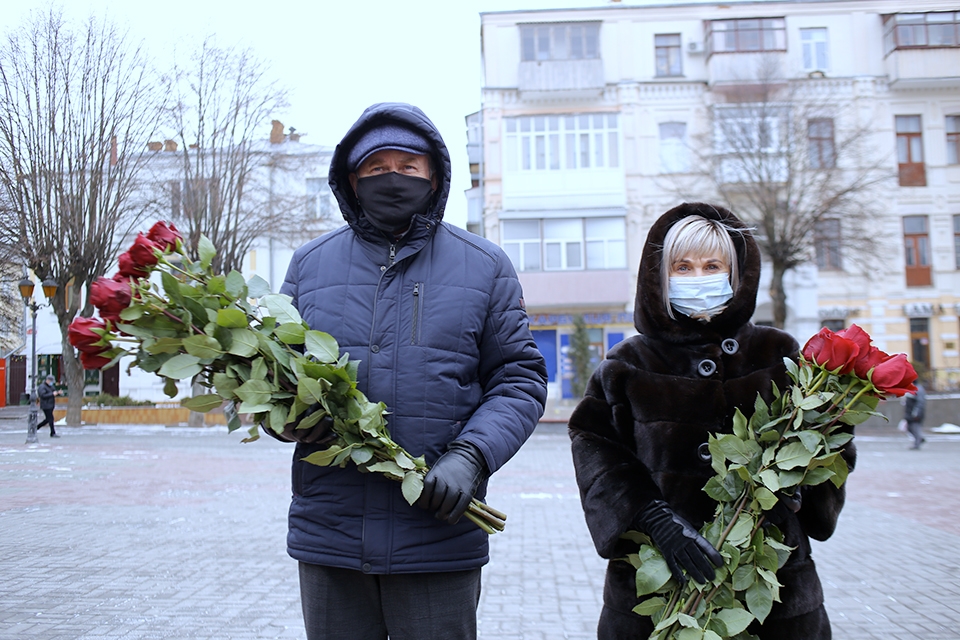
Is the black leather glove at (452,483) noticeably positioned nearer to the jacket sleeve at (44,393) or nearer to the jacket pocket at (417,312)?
the jacket pocket at (417,312)

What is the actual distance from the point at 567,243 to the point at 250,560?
25.0 meters

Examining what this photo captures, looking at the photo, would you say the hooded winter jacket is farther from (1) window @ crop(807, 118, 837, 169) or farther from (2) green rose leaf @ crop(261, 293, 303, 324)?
(1) window @ crop(807, 118, 837, 169)

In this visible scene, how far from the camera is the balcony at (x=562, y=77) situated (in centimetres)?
3047

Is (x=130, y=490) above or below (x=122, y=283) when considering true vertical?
below

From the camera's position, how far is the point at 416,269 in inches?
96.9

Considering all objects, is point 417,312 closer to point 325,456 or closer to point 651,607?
point 325,456

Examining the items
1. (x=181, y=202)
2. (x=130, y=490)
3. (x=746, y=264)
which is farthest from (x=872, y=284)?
(x=746, y=264)

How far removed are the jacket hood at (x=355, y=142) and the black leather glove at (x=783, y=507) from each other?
4.46 feet

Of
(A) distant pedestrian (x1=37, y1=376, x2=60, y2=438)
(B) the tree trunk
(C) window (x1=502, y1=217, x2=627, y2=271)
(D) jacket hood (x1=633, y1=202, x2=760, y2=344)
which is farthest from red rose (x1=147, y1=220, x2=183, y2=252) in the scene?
(C) window (x1=502, y1=217, x2=627, y2=271)

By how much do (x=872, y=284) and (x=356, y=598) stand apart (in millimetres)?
30800

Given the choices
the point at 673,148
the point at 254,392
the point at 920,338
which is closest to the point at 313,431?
the point at 254,392

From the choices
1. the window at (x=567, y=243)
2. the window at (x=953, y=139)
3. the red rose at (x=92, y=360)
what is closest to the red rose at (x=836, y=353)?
the red rose at (x=92, y=360)

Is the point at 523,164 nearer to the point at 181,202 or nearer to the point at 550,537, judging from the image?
the point at 181,202

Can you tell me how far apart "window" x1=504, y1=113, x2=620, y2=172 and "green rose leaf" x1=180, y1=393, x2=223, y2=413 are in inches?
1162
